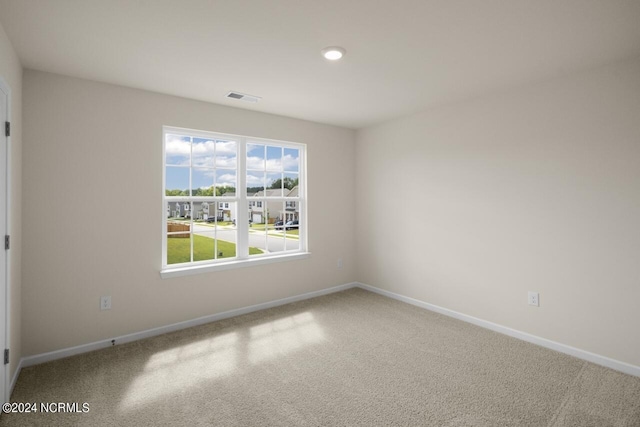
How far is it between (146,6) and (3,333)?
2263 mm

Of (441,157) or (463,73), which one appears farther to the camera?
(441,157)

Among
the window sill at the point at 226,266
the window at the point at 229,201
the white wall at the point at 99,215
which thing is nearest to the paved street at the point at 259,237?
the window at the point at 229,201

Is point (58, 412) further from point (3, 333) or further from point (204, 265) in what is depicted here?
point (204, 265)

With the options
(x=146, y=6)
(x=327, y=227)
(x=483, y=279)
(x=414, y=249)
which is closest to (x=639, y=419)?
(x=483, y=279)

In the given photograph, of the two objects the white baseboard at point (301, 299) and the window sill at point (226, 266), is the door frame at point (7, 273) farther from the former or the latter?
the window sill at point (226, 266)

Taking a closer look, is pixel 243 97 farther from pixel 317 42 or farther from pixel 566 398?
pixel 566 398

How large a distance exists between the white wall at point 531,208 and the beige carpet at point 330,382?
0.44 metres

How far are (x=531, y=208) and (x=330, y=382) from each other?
2462mm

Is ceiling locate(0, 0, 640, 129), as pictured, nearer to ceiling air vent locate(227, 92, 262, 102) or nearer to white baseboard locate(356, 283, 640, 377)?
ceiling air vent locate(227, 92, 262, 102)

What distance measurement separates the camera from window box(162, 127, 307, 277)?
3.57m

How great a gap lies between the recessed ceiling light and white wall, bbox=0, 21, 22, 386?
211 centimetres

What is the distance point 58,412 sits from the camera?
2.10 meters

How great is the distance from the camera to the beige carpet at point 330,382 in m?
2.06

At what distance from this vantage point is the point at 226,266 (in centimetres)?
375
